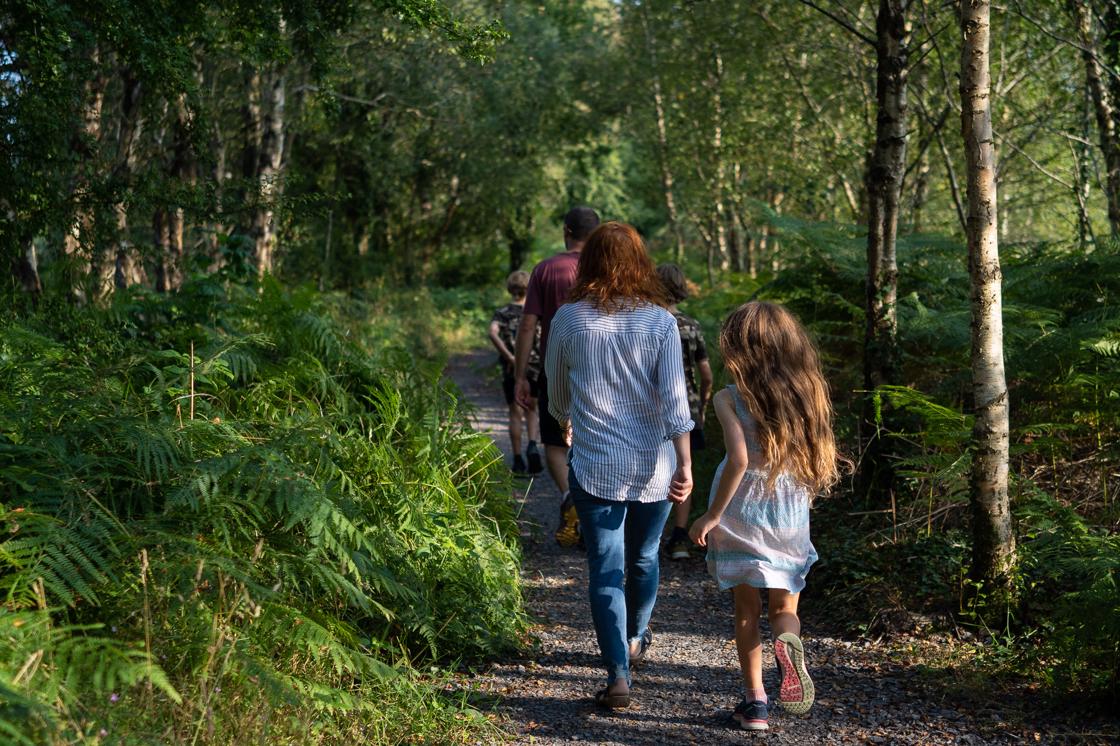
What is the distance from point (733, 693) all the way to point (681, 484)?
1.15m

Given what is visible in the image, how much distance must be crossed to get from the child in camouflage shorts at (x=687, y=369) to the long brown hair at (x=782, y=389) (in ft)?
8.15

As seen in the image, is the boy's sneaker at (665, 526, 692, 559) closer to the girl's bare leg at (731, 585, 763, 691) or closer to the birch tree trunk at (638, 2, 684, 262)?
the girl's bare leg at (731, 585, 763, 691)

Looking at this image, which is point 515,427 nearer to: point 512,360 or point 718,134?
point 512,360

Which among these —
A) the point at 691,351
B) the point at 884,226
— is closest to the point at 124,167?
the point at 691,351

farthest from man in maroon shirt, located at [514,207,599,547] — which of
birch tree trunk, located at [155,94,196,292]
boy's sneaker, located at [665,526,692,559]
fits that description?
birch tree trunk, located at [155,94,196,292]

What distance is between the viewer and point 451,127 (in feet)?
83.9

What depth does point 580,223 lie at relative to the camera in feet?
21.3

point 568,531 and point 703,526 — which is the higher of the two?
point 703,526

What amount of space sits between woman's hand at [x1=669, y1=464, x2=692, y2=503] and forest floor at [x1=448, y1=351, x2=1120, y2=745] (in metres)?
1.02

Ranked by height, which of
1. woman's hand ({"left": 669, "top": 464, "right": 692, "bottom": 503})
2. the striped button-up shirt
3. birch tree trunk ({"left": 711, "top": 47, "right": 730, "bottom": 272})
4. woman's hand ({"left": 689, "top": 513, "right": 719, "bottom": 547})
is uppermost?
birch tree trunk ({"left": 711, "top": 47, "right": 730, "bottom": 272})

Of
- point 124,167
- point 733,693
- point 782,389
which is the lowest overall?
point 733,693

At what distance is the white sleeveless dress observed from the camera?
432cm

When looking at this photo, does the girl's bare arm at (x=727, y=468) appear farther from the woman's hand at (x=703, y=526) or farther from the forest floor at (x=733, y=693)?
the forest floor at (x=733, y=693)

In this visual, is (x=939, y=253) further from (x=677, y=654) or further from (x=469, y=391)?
(x=469, y=391)
